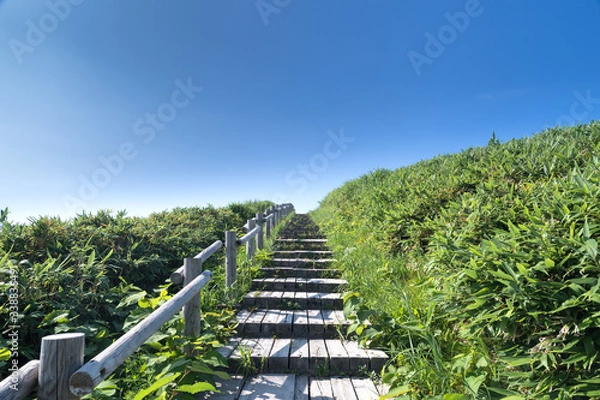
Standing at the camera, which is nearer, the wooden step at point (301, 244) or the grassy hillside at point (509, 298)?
the grassy hillside at point (509, 298)

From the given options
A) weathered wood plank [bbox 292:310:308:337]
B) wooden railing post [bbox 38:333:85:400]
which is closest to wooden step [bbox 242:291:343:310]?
weathered wood plank [bbox 292:310:308:337]

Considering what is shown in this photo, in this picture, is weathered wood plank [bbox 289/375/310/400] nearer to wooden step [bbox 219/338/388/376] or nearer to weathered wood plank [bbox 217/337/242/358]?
wooden step [bbox 219/338/388/376]

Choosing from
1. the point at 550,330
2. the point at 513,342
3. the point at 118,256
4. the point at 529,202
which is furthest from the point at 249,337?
the point at 529,202

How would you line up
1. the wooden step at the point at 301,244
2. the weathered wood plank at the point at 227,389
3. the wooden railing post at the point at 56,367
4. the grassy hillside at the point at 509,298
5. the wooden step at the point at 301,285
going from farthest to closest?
1. the wooden step at the point at 301,244
2. the wooden step at the point at 301,285
3. the weathered wood plank at the point at 227,389
4. the grassy hillside at the point at 509,298
5. the wooden railing post at the point at 56,367

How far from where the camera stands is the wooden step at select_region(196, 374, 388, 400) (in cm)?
261

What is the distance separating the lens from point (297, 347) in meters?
3.32

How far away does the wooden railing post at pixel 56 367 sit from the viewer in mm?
1297

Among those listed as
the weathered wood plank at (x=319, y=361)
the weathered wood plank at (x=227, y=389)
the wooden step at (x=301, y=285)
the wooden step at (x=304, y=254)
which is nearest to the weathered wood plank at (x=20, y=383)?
the weathered wood plank at (x=227, y=389)

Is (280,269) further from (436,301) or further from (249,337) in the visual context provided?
(436,301)

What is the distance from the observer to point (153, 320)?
2.04m

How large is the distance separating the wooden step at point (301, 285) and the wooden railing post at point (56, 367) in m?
3.68

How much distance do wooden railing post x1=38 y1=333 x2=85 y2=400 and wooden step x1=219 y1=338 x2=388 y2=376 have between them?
1925mm

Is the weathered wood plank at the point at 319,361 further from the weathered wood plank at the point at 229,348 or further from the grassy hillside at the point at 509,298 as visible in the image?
the weathered wood plank at the point at 229,348

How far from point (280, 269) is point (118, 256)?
8.98ft
